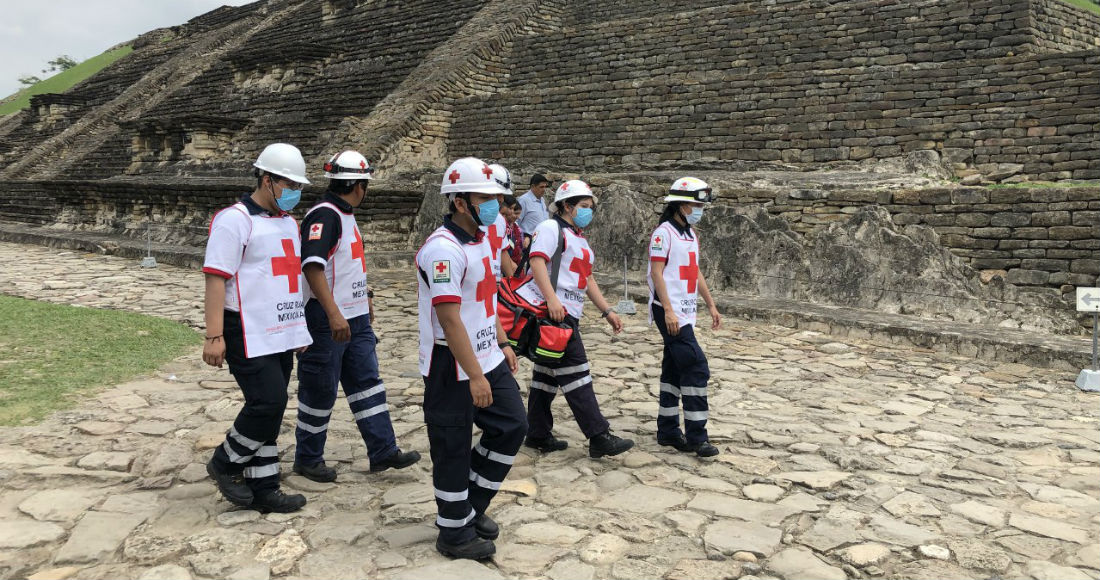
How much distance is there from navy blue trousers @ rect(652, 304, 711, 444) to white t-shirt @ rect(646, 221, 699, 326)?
0.31ft

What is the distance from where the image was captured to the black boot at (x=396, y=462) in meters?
4.04

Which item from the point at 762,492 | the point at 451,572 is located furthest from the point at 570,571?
the point at 762,492

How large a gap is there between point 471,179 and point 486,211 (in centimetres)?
14

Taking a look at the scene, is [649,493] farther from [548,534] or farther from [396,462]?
[396,462]

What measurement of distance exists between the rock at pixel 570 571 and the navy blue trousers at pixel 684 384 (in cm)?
142

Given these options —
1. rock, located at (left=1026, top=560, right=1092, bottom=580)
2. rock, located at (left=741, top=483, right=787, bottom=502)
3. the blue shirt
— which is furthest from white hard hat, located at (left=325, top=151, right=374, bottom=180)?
the blue shirt

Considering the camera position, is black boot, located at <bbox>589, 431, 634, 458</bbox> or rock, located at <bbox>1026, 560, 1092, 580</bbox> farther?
black boot, located at <bbox>589, 431, 634, 458</bbox>

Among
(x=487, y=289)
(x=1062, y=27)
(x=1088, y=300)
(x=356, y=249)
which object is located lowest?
(x=1088, y=300)

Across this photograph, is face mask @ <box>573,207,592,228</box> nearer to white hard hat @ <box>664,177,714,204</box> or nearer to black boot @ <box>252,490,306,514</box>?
white hard hat @ <box>664,177,714,204</box>

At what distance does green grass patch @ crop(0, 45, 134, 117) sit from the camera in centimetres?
2994

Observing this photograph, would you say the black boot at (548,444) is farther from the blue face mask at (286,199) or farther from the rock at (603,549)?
the blue face mask at (286,199)

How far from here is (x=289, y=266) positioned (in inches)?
139

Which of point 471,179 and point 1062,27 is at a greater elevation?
point 1062,27

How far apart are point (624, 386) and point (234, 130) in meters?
14.4
